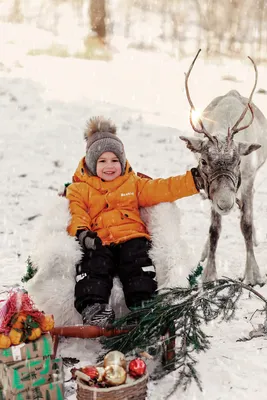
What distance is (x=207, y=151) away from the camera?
12.8ft

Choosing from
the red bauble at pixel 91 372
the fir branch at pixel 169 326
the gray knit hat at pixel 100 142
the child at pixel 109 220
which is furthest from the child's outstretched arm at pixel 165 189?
the red bauble at pixel 91 372

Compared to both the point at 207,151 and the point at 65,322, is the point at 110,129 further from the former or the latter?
the point at 65,322

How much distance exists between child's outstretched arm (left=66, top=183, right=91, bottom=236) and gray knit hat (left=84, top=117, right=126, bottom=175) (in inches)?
8.6

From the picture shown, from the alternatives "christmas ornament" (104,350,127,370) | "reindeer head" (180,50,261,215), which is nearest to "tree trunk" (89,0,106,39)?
"reindeer head" (180,50,261,215)

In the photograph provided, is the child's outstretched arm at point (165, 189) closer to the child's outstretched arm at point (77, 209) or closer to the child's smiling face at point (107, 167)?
the child's smiling face at point (107, 167)

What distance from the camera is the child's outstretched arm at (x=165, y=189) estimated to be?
4025 mm

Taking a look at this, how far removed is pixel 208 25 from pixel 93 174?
36.1ft

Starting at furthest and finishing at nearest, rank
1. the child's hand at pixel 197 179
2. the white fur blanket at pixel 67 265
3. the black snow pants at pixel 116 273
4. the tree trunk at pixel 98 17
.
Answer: the tree trunk at pixel 98 17
the child's hand at pixel 197 179
the white fur blanket at pixel 67 265
the black snow pants at pixel 116 273

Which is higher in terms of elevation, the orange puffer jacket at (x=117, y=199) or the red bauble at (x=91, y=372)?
the orange puffer jacket at (x=117, y=199)

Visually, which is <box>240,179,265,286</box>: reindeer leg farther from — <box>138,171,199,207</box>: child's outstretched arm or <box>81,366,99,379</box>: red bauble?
<box>81,366,99,379</box>: red bauble

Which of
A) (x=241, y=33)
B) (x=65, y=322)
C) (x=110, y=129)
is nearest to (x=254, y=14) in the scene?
(x=241, y=33)

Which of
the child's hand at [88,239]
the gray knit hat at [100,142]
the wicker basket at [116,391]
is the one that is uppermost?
the gray knit hat at [100,142]

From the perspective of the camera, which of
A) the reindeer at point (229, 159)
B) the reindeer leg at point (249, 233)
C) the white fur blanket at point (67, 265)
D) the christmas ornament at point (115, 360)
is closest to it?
the christmas ornament at point (115, 360)

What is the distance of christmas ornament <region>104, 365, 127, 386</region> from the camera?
8.86 feet
